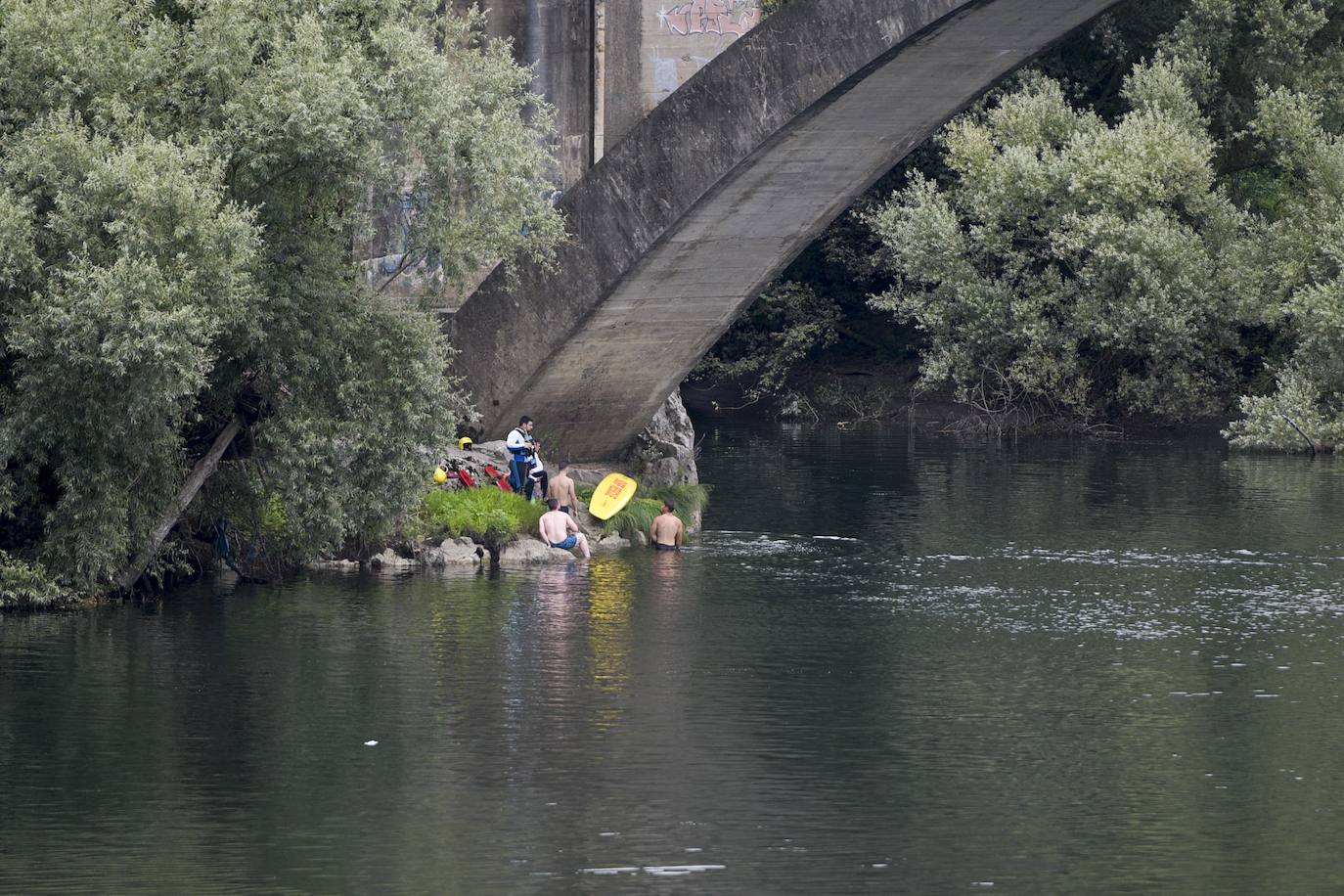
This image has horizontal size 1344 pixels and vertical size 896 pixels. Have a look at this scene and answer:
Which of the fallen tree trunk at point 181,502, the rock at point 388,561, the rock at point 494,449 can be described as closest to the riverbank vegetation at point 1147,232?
the rock at point 494,449

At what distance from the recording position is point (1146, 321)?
44.6m

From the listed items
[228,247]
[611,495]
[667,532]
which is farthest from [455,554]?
[228,247]

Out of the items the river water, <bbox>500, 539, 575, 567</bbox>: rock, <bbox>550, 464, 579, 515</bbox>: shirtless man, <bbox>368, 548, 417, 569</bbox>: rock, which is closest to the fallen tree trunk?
the river water

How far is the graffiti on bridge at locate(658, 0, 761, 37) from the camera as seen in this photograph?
31.2 meters

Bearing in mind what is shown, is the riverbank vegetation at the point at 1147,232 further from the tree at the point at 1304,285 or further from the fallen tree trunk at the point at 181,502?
the fallen tree trunk at the point at 181,502

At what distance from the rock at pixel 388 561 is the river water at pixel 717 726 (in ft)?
3.56

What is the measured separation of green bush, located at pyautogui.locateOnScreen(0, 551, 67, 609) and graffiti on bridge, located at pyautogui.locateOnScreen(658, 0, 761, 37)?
40.9 feet

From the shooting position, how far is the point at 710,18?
31.3 m

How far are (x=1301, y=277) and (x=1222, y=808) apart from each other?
97.5 ft

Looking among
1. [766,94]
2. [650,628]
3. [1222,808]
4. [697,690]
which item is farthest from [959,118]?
[1222,808]

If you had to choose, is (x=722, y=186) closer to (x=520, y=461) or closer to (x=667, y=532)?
(x=520, y=461)

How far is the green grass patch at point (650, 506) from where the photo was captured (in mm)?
31047

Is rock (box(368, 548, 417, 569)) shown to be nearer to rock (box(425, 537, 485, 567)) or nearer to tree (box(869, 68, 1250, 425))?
rock (box(425, 537, 485, 567))

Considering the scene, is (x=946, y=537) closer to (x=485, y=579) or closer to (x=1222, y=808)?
(x=485, y=579)
